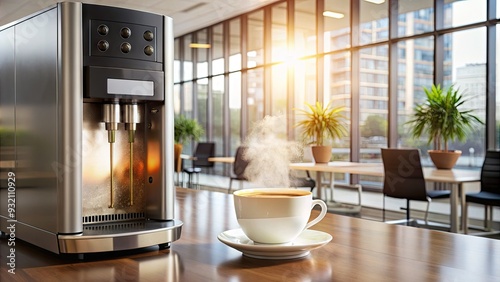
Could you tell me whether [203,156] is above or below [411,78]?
A: below

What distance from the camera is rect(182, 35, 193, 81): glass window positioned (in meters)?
11.1

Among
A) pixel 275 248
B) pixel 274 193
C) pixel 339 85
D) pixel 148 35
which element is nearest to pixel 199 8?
pixel 339 85

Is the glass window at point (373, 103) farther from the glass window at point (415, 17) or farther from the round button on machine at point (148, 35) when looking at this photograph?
the round button on machine at point (148, 35)

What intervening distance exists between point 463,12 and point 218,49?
5257 millimetres

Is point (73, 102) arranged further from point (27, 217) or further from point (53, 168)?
point (27, 217)

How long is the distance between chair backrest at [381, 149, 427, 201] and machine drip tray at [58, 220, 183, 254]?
4.06 meters

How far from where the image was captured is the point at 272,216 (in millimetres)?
772

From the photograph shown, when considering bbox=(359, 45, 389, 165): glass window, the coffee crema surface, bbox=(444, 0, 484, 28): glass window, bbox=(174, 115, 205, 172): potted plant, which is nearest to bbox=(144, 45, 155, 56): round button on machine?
the coffee crema surface

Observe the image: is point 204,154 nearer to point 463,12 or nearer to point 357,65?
point 357,65

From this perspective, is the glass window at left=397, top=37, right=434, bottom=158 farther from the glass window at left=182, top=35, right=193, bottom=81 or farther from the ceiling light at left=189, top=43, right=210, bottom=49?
the glass window at left=182, top=35, right=193, bottom=81

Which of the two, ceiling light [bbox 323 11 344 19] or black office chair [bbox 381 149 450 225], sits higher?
ceiling light [bbox 323 11 344 19]

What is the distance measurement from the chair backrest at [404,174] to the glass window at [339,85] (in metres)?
2.45

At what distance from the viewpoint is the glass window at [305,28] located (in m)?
8.06

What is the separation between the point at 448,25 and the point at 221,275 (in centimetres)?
607
